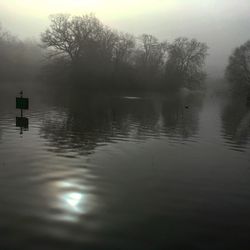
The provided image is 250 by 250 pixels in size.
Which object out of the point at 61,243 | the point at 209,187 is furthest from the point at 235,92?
the point at 61,243

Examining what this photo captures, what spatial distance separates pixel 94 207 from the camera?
8.41m

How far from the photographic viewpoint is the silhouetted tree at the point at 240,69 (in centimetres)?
8469

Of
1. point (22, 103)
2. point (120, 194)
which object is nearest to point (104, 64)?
point (22, 103)

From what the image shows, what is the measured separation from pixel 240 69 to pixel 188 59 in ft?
74.1

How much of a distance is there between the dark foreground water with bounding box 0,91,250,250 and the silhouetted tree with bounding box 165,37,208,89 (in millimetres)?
87411

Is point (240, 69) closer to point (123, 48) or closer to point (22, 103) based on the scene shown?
point (123, 48)

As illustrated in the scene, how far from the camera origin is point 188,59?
10525 centimetres

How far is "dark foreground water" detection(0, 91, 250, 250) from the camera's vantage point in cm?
691

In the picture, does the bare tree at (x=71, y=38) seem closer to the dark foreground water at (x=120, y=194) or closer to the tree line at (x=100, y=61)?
the tree line at (x=100, y=61)

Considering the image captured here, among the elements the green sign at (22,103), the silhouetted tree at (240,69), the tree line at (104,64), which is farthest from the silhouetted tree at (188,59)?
the green sign at (22,103)

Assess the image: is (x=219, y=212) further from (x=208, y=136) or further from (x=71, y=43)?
(x=71, y=43)

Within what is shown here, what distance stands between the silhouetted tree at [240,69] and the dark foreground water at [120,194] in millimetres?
70780

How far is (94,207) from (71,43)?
80474 millimetres

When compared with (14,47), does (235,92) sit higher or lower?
lower
